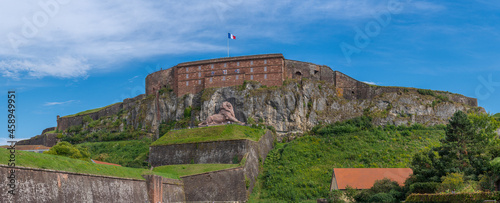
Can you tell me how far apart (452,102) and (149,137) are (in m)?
39.8

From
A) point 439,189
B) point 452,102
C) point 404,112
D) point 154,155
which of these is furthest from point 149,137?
point 439,189

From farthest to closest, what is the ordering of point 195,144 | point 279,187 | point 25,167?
1. point 195,144
2. point 279,187
3. point 25,167

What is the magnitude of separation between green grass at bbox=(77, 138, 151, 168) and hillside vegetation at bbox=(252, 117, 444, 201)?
1418 centimetres

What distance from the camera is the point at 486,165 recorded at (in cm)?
2902

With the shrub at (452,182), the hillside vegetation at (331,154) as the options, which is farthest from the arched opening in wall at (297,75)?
the shrub at (452,182)

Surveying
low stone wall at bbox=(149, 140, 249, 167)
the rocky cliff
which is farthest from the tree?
the rocky cliff

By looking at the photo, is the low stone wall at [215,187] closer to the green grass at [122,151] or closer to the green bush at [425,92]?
the green grass at [122,151]

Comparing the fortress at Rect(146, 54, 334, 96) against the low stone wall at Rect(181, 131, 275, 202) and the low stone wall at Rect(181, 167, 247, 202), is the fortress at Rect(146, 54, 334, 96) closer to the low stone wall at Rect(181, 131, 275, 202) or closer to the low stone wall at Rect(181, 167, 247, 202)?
the low stone wall at Rect(181, 131, 275, 202)

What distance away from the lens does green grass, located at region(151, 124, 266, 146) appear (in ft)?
168

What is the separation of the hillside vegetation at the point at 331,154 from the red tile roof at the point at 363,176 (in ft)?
11.0

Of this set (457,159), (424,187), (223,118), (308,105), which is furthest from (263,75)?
(424,187)

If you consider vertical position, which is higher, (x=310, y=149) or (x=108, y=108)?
(x=108, y=108)

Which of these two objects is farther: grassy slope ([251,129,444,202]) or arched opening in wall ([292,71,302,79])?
arched opening in wall ([292,71,302,79])

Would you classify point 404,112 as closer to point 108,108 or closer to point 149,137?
point 149,137
